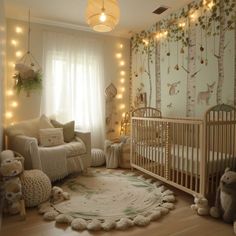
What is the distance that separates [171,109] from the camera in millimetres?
3656

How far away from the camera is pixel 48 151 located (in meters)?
2.86

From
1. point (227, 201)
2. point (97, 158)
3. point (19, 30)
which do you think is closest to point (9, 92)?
point (19, 30)

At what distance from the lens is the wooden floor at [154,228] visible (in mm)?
1835

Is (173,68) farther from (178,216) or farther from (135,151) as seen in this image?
(178,216)

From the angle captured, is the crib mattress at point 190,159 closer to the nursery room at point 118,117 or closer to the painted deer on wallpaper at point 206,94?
the nursery room at point 118,117

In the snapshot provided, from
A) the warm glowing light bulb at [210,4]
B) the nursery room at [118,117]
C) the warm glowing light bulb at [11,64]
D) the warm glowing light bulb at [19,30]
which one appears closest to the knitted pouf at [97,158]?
the nursery room at [118,117]

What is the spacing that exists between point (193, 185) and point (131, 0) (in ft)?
7.89

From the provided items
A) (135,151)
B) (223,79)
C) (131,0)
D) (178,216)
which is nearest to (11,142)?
(135,151)

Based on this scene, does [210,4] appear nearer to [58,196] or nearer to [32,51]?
[32,51]

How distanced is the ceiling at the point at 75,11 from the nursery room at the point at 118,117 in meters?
0.02

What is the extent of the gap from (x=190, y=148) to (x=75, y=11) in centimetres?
253

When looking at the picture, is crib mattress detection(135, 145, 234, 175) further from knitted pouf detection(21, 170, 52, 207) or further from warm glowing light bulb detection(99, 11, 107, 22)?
warm glowing light bulb detection(99, 11, 107, 22)

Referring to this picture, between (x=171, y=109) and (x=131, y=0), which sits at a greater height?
(x=131, y=0)

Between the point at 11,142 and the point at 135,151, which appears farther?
the point at 135,151
